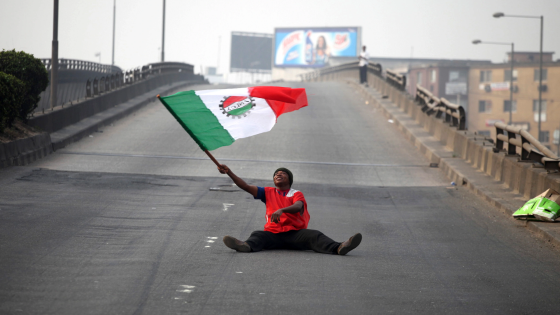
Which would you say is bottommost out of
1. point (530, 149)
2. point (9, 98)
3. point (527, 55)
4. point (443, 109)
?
point (530, 149)

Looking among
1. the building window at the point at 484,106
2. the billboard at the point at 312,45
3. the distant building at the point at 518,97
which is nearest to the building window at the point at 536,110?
the distant building at the point at 518,97

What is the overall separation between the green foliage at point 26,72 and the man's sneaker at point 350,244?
11.2m

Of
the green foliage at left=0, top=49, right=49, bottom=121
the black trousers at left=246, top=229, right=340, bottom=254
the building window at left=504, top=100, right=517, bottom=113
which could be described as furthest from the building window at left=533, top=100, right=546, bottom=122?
the black trousers at left=246, top=229, right=340, bottom=254

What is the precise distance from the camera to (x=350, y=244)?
A: 7.79m

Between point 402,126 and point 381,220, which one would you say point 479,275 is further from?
point 402,126

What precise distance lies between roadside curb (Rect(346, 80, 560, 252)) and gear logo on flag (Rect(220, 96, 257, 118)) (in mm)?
4306

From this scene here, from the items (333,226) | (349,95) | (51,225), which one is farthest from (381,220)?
(349,95)

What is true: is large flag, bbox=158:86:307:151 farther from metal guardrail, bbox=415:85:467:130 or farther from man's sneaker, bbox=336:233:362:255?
metal guardrail, bbox=415:85:467:130

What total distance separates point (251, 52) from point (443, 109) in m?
118

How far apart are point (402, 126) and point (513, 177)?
10.7 meters

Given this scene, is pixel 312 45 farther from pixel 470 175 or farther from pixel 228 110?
pixel 228 110

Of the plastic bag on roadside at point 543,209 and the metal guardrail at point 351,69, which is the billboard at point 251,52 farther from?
the plastic bag on roadside at point 543,209

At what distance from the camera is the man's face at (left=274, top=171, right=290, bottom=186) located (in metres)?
7.98

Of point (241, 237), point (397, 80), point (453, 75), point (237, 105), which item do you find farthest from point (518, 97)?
point (237, 105)
